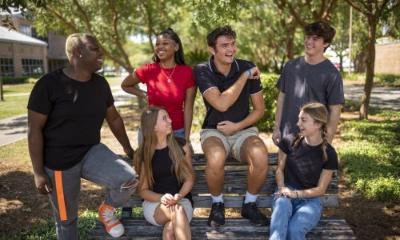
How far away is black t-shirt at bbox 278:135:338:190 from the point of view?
3.50 m

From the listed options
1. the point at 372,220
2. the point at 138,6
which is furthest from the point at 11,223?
the point at 138,6

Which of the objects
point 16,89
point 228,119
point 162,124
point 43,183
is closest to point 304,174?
point 228,119

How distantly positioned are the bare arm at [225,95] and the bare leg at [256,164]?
43cm

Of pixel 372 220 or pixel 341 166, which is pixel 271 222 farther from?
pixel 341 166

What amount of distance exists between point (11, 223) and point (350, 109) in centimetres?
1254

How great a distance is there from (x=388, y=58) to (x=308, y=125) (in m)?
37.3

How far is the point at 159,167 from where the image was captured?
11.6 ft

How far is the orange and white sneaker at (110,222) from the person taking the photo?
134 inches

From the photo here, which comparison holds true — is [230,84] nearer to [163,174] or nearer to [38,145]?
[163,174]

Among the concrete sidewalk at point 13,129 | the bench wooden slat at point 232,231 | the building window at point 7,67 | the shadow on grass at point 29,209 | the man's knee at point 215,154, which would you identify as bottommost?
the shadow on grass at point 29,209

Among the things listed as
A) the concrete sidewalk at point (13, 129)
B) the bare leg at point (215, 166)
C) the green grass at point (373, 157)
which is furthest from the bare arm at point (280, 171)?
the concrete sidewalk at point (13, 129)

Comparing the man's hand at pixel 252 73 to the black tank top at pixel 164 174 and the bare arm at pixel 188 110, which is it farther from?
the black tank top at pixel 164 174

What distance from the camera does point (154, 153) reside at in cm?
356

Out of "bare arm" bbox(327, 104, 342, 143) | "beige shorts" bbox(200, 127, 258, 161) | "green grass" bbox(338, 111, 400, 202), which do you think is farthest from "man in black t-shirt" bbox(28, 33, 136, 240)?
"green grass" bbox(338, 111, 400, 202)
